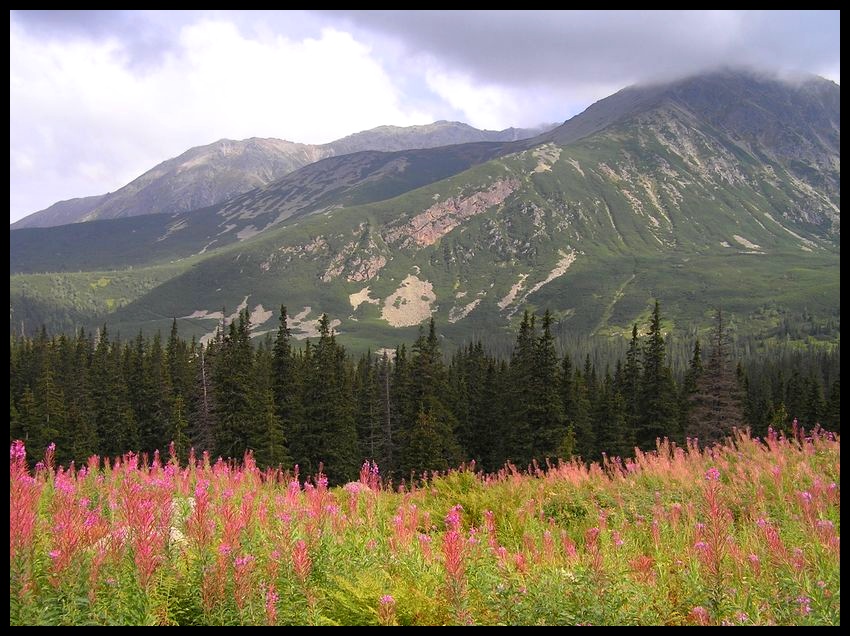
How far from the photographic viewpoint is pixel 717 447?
13.5 m

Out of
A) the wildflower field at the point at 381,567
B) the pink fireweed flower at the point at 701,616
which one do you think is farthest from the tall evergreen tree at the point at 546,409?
the pink fireweed flower at the point at 701,616

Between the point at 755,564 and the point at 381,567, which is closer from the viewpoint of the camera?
the point at 755,564

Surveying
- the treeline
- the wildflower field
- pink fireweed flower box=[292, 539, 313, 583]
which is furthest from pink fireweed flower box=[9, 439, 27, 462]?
the treeline

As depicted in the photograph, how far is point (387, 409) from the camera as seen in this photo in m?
64.0

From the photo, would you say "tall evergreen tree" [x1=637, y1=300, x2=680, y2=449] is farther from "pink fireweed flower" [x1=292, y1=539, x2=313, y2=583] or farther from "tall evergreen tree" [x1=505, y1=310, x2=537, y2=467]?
"pink fireweed flower" [x1=292, y1=539, x2=313, y2=583]

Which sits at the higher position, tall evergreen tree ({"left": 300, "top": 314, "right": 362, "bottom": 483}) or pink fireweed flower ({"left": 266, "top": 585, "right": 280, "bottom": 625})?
pink fireweed flower ({"left": 266, "top": 585, "right": 280, "bottom": 625})

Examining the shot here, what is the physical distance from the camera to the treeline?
170 ft

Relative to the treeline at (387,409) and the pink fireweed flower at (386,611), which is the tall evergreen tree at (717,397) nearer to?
the treeline at (387,409)

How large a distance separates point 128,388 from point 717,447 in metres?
74.6

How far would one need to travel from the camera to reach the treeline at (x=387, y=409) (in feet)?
170

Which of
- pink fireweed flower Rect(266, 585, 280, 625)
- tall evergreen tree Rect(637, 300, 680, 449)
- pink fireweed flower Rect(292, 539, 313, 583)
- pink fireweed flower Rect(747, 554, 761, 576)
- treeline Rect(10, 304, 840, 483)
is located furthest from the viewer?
tall evergreen tree Rect(637, 300, 680, 449)

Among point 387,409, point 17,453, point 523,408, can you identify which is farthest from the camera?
point 387,409

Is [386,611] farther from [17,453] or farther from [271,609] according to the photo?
[17,453]

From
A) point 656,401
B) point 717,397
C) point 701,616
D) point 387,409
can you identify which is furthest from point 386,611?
point 387,409
